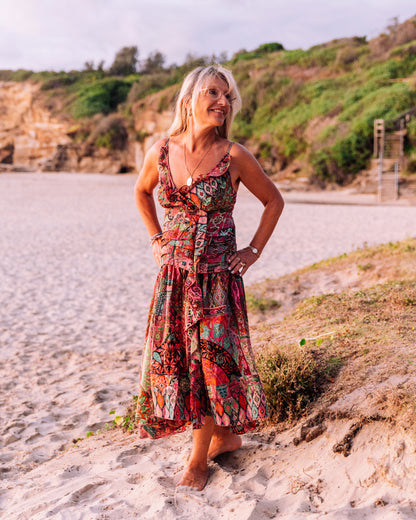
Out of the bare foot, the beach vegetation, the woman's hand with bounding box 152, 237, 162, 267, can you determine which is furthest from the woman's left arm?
the beach vegetation

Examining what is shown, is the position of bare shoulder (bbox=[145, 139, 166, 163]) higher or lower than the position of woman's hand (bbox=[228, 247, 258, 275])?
higher

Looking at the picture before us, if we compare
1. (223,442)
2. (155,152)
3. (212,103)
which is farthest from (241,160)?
(223,442)

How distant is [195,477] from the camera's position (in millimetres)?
2818

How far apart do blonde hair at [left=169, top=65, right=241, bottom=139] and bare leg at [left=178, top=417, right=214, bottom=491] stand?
149 centimetres

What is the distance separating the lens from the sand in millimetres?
2588

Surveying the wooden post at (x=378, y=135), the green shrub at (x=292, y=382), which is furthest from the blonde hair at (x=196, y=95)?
the wooden post at (x=378, y=135)

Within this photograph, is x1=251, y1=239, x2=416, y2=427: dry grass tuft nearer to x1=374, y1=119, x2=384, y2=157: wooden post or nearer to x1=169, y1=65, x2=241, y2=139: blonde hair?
x1=169, y1=65, x2=241, y2=139: blonde hair

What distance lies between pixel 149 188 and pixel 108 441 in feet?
5.62

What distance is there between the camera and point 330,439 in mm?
2918

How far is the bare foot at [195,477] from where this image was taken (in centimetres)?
279

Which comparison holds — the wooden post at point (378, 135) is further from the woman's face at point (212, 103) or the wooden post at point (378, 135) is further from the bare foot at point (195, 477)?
the bare foot at point (195, 477)

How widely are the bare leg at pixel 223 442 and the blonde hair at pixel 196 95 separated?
1.59m

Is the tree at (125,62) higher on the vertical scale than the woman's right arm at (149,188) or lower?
higher

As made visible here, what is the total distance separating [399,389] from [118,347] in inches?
139
